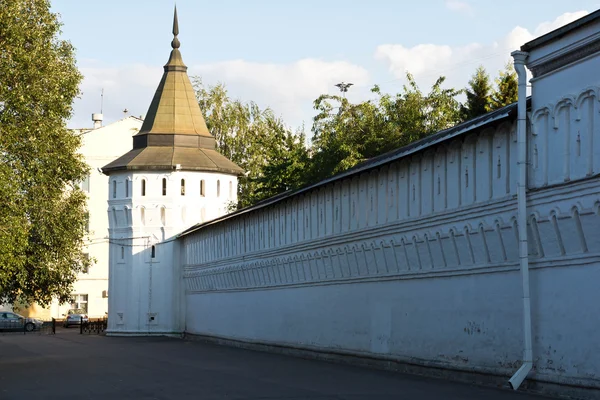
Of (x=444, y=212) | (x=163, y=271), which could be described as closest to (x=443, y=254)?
(x=444, y=212)

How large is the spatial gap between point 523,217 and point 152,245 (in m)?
37.5

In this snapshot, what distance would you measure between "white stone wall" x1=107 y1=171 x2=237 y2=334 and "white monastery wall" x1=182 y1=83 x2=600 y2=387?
16.7m

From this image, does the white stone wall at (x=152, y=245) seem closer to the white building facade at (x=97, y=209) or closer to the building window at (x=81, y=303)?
the white building facade at (x=97, y=209)

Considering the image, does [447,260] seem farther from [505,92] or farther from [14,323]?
[14,323]

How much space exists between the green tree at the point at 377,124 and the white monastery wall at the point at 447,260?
25169 millimetres

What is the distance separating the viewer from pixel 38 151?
31.6m

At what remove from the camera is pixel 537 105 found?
1870 cm

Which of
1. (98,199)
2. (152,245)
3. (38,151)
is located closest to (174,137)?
(152,245)

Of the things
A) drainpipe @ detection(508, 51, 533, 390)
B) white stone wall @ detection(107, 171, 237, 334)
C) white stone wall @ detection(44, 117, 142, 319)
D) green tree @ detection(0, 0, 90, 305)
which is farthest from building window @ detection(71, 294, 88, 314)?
drainpipe @ detection(508, 51, 533, 390)

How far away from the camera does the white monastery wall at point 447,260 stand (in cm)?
1758

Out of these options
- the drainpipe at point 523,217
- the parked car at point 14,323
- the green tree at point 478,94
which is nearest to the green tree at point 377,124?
the green tree at point 478,94

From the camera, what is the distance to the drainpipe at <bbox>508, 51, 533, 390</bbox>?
18.5m

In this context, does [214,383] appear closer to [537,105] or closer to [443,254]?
[443,254]

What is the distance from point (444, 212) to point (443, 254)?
86cm
